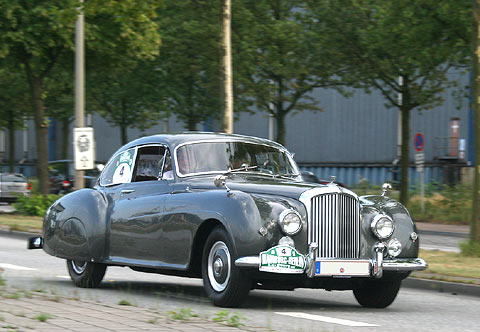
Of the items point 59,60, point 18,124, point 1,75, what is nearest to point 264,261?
point 59,60

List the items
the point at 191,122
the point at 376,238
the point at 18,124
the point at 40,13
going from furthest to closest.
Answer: the point at 18,124 < the point at 191,122 < the point at 40,13 < the point at 376,238

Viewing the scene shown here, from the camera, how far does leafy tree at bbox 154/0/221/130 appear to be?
31766mm

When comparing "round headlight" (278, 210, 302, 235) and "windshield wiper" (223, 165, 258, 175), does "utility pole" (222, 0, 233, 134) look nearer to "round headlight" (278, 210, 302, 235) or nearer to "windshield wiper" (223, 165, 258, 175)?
"windshield wiper" (223, 165, 258, 175)

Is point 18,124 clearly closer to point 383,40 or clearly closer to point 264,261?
point 383,40

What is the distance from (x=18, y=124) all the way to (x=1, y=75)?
6000 millimetres

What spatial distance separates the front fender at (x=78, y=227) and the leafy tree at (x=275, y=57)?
1961 centimetres

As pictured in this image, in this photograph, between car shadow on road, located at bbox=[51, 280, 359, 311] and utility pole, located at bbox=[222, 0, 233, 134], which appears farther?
utility pole, located at bbox=[222, 0, 233, 134]

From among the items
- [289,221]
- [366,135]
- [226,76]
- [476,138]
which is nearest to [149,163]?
[289,221]

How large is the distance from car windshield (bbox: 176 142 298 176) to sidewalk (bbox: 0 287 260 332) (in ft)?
7.07

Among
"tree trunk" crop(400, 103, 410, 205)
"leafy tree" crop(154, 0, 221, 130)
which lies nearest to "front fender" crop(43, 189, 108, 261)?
"leafy tree" crop(154, 0, 221, 130)

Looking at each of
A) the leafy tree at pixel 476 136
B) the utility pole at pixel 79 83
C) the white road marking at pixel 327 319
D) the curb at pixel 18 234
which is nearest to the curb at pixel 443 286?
the white road marking at pixel 327 319

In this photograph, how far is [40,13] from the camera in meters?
24.5

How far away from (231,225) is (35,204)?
1901 cm

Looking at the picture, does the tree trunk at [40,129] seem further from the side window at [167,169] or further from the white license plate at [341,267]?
the white license plate at [341,267]
